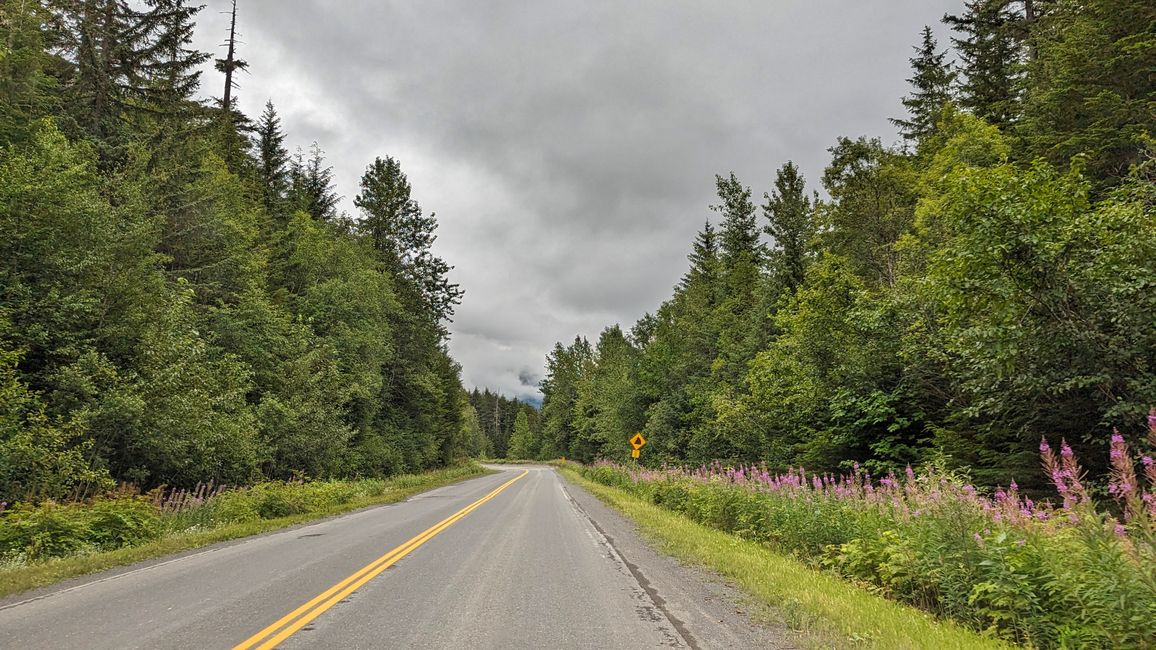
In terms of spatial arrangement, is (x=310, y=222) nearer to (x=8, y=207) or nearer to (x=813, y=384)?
(x=8, y=207)

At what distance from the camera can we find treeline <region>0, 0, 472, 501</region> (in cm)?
1282

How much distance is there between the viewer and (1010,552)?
5.28 meters

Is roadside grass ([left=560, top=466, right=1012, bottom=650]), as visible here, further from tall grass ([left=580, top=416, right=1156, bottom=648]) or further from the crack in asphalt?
the crack in asphalt

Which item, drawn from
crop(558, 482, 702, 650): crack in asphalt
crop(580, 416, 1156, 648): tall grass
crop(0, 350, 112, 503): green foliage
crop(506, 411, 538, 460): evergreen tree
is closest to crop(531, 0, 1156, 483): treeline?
crop(580, 416, 1156, 648): tall grass

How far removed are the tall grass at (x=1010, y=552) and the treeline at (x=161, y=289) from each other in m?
Result: 15.3

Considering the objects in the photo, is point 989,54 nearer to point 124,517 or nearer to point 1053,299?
point 1053,299

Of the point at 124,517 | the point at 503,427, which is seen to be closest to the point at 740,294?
the point at 124,517

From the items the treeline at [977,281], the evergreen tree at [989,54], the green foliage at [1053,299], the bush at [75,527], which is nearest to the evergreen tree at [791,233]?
the treeline at [977,281]

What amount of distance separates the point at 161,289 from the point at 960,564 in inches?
800

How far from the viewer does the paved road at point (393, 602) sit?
16.4ft

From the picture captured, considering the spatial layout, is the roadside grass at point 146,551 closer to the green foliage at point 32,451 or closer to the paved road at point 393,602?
the paved road at point 393,602

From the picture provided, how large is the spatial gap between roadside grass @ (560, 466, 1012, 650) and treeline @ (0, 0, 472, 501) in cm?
1368

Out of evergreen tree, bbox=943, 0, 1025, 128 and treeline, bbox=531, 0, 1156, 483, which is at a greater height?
evergreen tree, bbox=943, 0, 1025, 128

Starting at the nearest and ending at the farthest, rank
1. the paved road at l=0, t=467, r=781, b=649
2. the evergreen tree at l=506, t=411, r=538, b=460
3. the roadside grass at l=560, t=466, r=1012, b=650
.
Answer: the roadside grass at l=560, t=466, r=1012, b=650, the paved road at l=0, t=467, r=781, b=649, the evergreen tree at l=506, t=411, r=538, b=460
